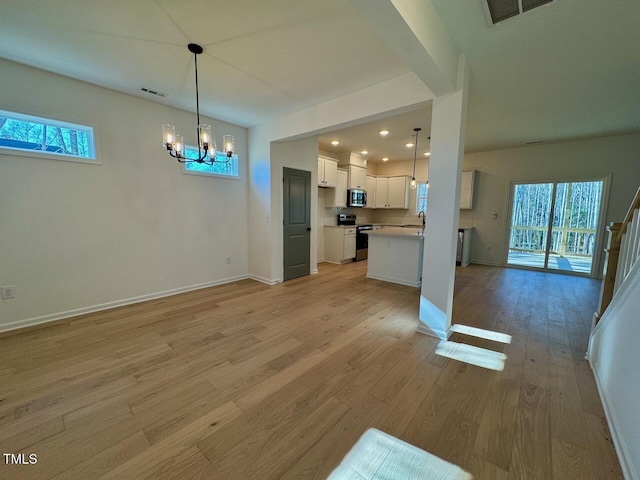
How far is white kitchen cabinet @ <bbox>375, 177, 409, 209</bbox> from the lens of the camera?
7.33 metres

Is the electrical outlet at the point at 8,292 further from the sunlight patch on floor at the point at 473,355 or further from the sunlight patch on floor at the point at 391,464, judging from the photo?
the sunlight patch on floor at the point at 473,355

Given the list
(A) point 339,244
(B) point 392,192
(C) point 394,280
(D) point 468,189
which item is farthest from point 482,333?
(B) point 392,192

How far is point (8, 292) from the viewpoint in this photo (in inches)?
107

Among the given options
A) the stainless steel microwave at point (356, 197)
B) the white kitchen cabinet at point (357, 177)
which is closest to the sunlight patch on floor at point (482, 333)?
the stainless steel microwave at point (356, 197)

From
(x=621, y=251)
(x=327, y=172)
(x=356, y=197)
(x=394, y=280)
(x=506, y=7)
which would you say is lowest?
(x=394, y=280)

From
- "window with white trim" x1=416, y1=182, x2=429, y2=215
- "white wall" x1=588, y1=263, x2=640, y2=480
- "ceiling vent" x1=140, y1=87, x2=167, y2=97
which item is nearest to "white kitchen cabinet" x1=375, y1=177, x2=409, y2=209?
"window with white trim" x1=416, y1=182, x2=429, y2=215

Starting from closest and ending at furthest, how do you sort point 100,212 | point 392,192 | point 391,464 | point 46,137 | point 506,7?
point 391,464 < point 506,7 < point 46,137 < point 100,212 < point 392,192

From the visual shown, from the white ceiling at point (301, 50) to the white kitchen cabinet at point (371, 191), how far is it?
12.7ft

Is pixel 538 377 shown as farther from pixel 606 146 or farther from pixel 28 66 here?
pixel 28 66

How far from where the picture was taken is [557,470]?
4.32ft

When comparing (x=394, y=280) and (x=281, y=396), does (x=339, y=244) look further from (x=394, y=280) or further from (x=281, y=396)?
(x=281, y=396)

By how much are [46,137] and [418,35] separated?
12.9 feet

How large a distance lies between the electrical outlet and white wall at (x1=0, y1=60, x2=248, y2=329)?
0.11ft

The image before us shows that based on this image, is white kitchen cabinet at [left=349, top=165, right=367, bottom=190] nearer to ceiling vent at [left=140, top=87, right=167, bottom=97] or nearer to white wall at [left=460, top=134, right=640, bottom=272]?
white wall at [left=460, top=134, right=640, bottom=272]
